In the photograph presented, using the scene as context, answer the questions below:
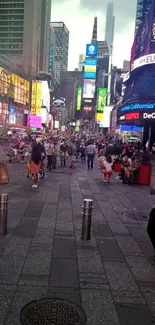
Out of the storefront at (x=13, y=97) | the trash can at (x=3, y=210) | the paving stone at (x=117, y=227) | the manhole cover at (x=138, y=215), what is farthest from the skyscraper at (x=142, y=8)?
the trash can at (x=3, y=210)

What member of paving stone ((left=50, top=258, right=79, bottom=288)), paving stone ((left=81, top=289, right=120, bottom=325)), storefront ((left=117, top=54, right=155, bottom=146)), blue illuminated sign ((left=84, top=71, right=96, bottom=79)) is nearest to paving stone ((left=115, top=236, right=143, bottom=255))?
paving stone ((left=50, top=258, right=79, bottom=288))

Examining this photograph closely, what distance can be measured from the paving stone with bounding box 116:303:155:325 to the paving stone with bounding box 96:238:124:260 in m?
1.59

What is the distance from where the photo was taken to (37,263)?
5137 mm

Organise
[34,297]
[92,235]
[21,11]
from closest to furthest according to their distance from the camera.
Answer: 1. [34,297]
2. [92,235]
3. [21,11]

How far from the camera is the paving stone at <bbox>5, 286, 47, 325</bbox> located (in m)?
3.62

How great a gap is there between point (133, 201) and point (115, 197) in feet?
2.44

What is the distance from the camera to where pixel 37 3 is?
157125 mm

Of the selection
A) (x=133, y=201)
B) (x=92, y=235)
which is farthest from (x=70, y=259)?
(x=133, y=201)

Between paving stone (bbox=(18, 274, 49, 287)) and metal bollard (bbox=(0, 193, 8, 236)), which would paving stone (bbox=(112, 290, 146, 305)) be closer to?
paving stone (bbox=(18, 274, 49, 287))

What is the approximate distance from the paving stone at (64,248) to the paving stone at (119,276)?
0.68 m

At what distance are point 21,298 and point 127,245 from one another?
9.19 ft

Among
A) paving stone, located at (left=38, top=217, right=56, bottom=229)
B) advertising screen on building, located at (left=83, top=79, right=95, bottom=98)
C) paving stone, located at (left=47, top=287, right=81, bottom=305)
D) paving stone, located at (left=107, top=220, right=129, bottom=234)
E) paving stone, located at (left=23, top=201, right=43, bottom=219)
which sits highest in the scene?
advertising screen on building, located at (left=83, top=79, right=95, bottom=98)

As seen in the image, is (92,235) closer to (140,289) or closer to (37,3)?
(140,289)

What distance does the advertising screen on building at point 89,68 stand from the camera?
118688mm
